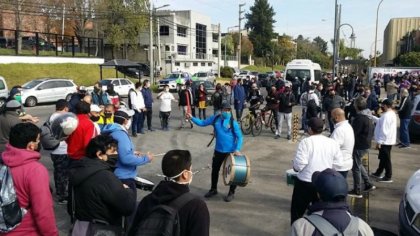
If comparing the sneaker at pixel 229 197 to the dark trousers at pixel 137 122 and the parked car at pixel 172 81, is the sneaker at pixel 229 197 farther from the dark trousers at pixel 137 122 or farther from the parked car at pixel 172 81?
the parked car at pixel 172 81

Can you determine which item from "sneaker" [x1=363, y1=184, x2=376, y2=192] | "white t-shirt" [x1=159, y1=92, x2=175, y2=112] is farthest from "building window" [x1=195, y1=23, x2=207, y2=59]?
"sneaker" [x1=363, y1=184, x2=376, y2=192]

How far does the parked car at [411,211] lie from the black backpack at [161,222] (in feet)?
10.5

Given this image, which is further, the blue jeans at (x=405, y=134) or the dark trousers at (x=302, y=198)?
the blue jeans at (x=405, y=134)

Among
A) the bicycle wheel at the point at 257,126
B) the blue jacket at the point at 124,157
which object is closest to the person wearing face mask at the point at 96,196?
the blue jacket at the point at 124,157

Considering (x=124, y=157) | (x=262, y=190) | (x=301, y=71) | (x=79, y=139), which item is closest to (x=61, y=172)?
(x=79, y=139)

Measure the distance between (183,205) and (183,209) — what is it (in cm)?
3

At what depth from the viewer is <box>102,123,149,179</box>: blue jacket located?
4.81m

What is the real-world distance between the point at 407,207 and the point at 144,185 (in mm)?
3266

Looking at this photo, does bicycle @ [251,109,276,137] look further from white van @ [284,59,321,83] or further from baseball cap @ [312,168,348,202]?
white van @ [284,59,321,83]

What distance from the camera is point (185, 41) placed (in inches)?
2522

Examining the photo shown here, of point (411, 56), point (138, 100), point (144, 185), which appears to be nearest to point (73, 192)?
point (144, 185)

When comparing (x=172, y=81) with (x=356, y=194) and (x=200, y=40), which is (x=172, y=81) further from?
(x=200, y=40)

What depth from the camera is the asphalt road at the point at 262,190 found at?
6.39 meters

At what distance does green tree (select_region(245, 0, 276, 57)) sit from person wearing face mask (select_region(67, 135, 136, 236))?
323 ft
